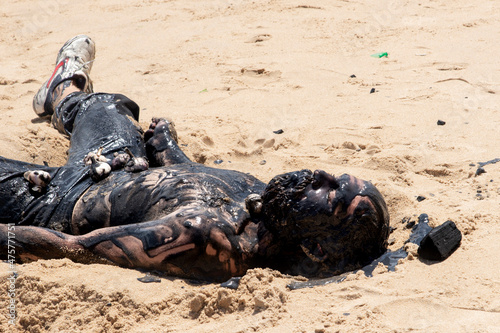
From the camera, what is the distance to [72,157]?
3910mm

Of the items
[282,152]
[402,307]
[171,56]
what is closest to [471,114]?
[282,152]

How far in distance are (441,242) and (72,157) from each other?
2542 mm

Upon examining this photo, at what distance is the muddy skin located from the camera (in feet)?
9.40

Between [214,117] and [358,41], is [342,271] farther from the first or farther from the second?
[358,41]

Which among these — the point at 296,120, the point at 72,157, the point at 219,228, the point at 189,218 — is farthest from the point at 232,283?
the point at 296,120

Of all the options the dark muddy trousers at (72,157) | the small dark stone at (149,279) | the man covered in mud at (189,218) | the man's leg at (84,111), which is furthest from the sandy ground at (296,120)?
the dark muddy trousers at (72,157)

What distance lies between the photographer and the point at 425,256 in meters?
2.85

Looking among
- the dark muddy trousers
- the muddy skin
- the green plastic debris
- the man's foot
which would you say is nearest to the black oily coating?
the muddy skin

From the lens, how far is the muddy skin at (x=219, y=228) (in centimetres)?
287

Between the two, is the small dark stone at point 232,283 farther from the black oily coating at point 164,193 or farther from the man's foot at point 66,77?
the man's foot at point 66,77

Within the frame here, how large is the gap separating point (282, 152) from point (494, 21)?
13.4 feet

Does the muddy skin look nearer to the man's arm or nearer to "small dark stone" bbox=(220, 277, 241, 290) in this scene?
the man's arm

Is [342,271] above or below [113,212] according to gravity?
below

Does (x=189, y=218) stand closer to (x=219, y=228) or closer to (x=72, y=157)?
(x=219, y=228)
